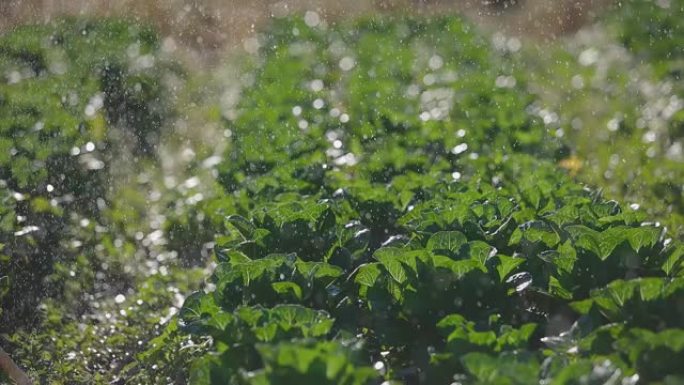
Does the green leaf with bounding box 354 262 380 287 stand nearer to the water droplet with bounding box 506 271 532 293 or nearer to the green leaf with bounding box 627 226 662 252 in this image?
the water droplet with bounding box 506 271 532 293

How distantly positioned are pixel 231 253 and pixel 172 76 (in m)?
4.80

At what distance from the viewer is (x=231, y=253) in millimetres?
2979

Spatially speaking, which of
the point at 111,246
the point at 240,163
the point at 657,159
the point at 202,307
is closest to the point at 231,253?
the point at 202,307

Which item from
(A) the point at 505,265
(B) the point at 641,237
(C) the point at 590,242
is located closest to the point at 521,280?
(A) the point at 505,265

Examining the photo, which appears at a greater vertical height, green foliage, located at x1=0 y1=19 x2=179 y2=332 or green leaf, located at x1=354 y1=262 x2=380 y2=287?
green foliage, located at x1=0 y1=19 x2=179 y2=332

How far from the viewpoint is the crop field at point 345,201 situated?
2273mm

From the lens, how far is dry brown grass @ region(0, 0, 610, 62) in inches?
355

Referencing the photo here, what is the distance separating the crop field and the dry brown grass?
102 mm

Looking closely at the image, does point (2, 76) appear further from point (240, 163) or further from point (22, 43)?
point (240, 163)

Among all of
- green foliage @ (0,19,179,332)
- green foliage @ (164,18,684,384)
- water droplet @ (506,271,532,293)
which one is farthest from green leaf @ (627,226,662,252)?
green foliage @ (0,19,179,332)

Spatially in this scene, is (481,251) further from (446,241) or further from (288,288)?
(288,288)

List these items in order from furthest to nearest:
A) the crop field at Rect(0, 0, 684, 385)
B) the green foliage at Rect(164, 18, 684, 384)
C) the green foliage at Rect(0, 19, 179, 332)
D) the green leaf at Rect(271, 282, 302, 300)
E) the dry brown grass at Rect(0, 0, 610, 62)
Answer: the dry brown grass at Rect(0, 0, 610, 62) → the green foliage at Rect(0, 19, 179, 332) → the green leaf at Rect(271, 282, 302, 300) → the crop field at Rect(0, 0, 684, 385) → the green foliage at Rect(164, 18, 684, 384)

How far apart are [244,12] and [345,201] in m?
6.88

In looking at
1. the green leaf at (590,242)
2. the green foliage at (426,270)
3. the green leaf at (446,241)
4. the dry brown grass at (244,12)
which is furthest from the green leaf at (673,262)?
the dry brown grass at (244,12)
